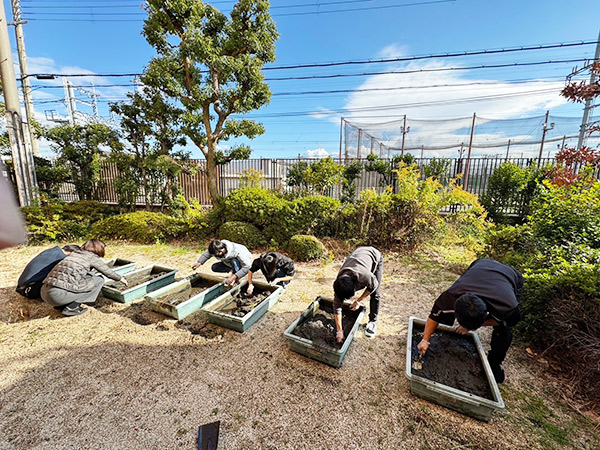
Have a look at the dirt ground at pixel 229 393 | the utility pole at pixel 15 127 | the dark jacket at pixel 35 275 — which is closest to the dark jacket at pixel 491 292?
the dirt ground at pixel 229 393

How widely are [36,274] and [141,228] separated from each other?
3017mm

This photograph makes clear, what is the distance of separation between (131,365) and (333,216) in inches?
167

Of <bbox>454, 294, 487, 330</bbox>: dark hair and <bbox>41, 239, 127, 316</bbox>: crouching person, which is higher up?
<bbox>454, 294, 487, 330</bbox>: dark hair

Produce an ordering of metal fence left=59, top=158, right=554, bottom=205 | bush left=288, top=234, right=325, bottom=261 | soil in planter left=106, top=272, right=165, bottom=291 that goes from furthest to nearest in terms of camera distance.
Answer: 1. metal fence left=59, top=158, right=554, bottom=205
2. bush left=288, top=234, right=325, bottom=261
3. soil in planter left=106, top=272, right=165, bottom=291

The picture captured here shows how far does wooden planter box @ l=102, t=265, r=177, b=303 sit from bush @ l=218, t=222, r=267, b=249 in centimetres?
169

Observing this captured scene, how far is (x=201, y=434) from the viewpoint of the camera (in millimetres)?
1704

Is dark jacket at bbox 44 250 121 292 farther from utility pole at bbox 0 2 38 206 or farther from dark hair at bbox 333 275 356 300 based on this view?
utility pole at bbox 0 2 38 206

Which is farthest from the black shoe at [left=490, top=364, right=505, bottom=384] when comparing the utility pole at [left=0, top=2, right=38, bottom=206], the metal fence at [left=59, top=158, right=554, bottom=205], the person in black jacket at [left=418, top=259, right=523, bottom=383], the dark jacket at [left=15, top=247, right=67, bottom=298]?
the utility pole at [left=0, top=2, right=38, bottom=206]

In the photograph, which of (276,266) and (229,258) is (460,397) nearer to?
(276,266)

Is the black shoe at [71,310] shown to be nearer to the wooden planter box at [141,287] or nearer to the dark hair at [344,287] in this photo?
the wooden planter box at [141,287]

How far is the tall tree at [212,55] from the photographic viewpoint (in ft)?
17.2

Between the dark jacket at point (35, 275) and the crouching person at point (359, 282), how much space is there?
3.69m

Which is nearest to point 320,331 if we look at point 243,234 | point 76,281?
point 76,281

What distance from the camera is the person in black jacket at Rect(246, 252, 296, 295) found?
3.30 m
